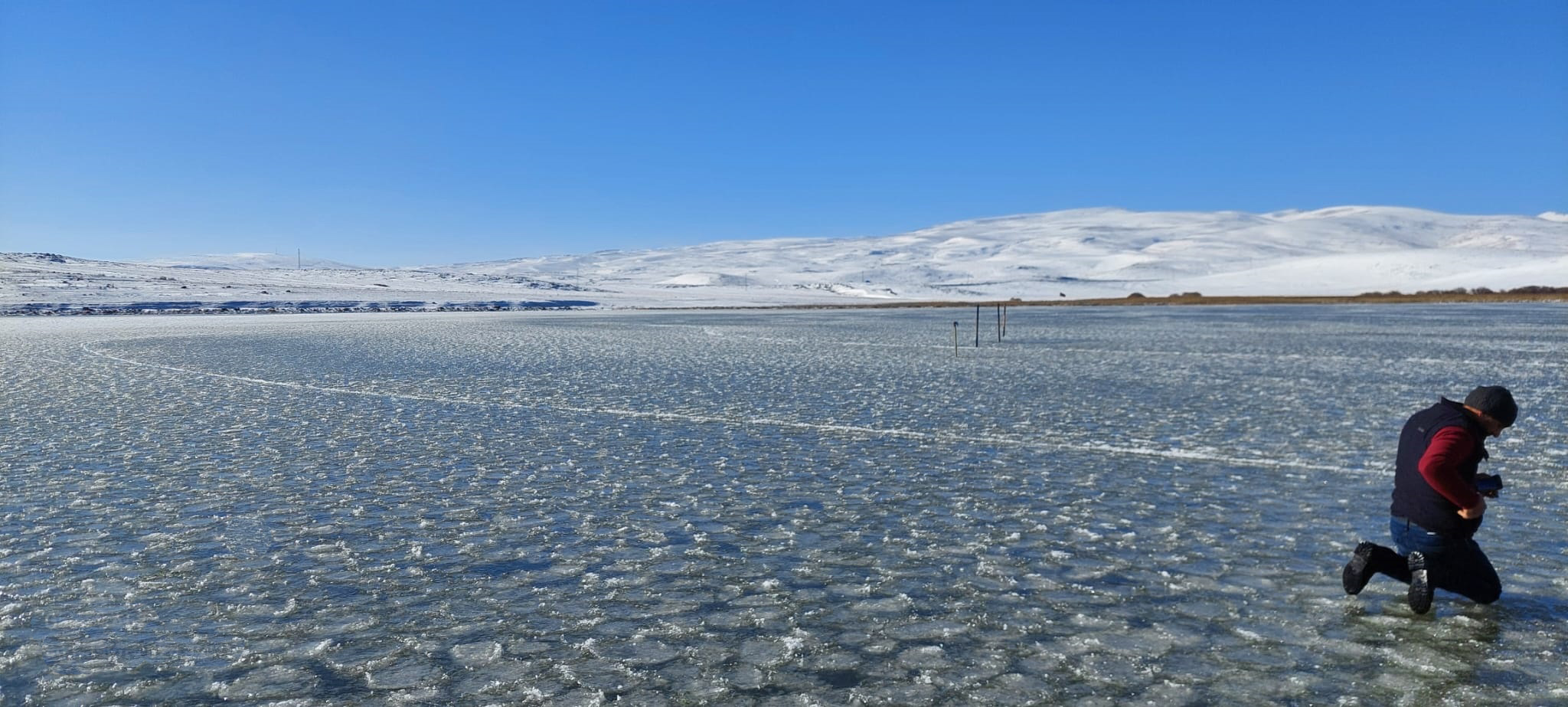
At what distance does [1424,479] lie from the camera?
18.9 feet

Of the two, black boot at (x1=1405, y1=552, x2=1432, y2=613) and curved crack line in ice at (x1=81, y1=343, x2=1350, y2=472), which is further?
curved crack line in ice at (x1=81, y1=343, x2=1350, y2=472)

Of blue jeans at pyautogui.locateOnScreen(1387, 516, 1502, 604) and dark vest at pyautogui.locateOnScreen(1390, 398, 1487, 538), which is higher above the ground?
dark vest at pyautogui.locateOnScreen(1390, 398, 1487, 538)

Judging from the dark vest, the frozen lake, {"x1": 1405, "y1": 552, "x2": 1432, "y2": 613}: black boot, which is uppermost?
the dark vest

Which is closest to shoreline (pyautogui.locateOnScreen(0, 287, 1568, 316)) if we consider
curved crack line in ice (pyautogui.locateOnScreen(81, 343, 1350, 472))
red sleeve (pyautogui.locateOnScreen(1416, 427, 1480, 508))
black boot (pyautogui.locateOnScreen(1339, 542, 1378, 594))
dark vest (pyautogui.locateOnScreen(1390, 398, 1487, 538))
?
curved crack line in ice (pyautogui.locateOnScreen(81, 343, 1350, 472))

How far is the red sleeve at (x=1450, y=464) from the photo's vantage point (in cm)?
553

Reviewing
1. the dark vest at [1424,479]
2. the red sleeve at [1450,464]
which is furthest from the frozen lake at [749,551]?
the red sleeve at [1450,464]

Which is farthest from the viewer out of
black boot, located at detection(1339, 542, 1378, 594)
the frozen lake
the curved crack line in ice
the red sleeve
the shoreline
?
the shoreline

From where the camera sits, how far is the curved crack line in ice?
1127 centimetres

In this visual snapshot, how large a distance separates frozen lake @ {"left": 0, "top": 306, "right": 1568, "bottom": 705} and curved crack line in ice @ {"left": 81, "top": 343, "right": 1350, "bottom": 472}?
0.30ft

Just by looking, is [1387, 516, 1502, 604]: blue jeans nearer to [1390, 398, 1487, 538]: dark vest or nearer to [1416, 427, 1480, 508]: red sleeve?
[1390, 398, 1487, 538]: dark vest

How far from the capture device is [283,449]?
12297 millimetres

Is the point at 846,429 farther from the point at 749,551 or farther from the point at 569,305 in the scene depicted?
the point at 569,305

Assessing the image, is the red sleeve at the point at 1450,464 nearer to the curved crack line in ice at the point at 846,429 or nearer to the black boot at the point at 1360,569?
the black boot at the point at 1360,569

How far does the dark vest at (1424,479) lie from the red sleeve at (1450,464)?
41 millimetres
